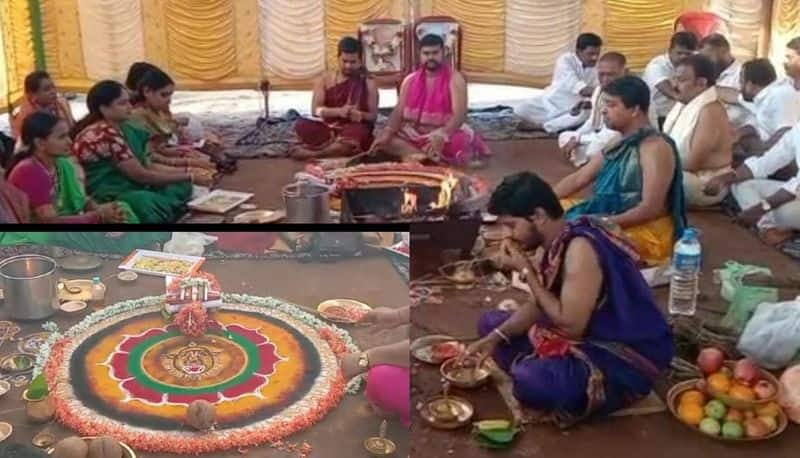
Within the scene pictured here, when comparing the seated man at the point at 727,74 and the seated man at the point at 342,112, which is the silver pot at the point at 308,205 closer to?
the seated man at the point at 342,112

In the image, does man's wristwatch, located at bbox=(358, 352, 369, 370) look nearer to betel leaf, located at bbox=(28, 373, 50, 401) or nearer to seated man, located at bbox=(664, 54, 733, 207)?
betel leaf, located at bbox=(28, 373, 50, 401)

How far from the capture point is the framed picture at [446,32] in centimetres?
578

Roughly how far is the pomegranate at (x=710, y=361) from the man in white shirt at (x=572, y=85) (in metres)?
2.37

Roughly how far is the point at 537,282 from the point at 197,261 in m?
1.18

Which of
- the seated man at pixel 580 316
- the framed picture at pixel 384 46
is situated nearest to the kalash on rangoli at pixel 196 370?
the seated man at pixel 580 316

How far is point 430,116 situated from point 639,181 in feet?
5.68

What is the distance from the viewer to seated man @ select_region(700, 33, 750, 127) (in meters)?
5.48

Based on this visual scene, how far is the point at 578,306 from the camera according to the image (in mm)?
3217

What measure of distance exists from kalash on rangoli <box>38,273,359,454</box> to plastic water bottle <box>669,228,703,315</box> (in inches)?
58.6

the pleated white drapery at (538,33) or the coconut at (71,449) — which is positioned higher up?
the pleated white drapery at (538,33)

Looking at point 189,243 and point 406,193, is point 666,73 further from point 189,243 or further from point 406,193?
point 189,243

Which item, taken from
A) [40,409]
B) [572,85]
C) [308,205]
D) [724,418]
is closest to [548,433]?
[724,418]

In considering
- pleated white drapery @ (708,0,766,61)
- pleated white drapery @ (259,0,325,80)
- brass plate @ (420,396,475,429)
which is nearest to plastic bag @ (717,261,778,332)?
brass plate @ (420,396,475,429)

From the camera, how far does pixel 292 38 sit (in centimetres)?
611
